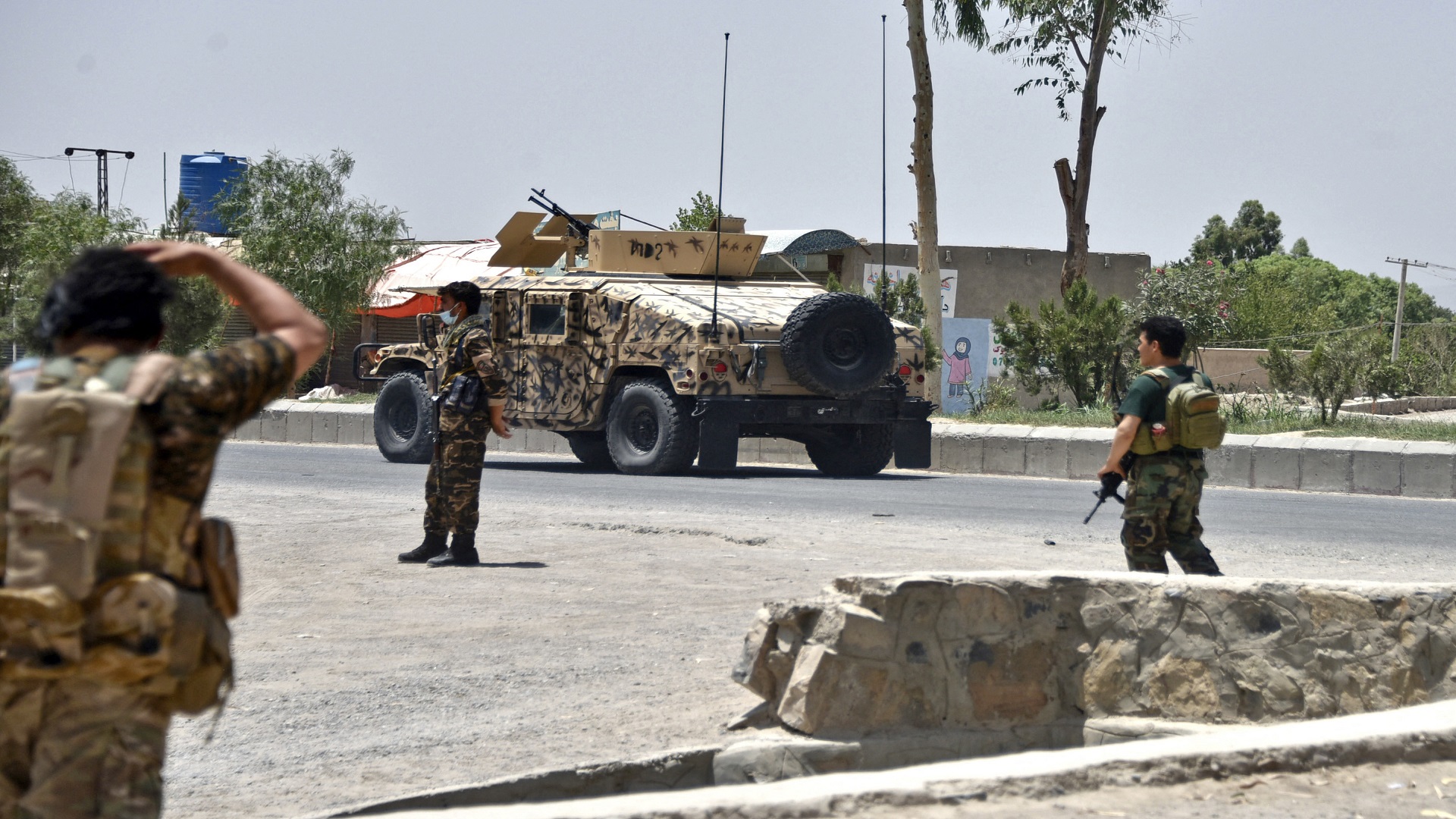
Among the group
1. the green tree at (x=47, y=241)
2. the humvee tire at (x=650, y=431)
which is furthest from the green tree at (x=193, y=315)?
the humvee tire at (x=650, y=431)

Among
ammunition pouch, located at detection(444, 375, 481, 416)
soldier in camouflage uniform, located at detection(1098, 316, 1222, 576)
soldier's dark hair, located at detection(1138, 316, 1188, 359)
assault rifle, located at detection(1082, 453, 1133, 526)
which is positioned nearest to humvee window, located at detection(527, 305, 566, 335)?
ammunition pouch, located at detection(444, 375, 481, 416)

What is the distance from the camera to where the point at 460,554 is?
7.97 m

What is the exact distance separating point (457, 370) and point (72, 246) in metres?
29.6

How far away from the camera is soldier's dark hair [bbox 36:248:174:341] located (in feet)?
8.41

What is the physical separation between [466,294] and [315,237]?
27039 millimetres

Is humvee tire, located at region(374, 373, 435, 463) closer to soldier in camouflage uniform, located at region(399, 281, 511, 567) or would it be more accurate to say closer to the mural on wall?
soldier in camouflage uniform, located at region(399, 281, 511, 567)

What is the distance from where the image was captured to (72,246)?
112 ft

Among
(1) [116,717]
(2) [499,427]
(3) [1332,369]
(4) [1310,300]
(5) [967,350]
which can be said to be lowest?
(1) [116,717]

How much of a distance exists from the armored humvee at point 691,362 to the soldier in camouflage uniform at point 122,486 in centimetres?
1099

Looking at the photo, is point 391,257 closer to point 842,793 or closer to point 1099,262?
point 1099,262

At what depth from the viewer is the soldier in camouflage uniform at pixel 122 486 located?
246 cm

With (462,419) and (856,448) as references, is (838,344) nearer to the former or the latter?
(856,448)

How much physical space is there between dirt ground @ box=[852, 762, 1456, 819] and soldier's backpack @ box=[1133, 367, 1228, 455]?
2.04 m

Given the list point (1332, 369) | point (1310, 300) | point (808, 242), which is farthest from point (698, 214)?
point (1310, 300)
